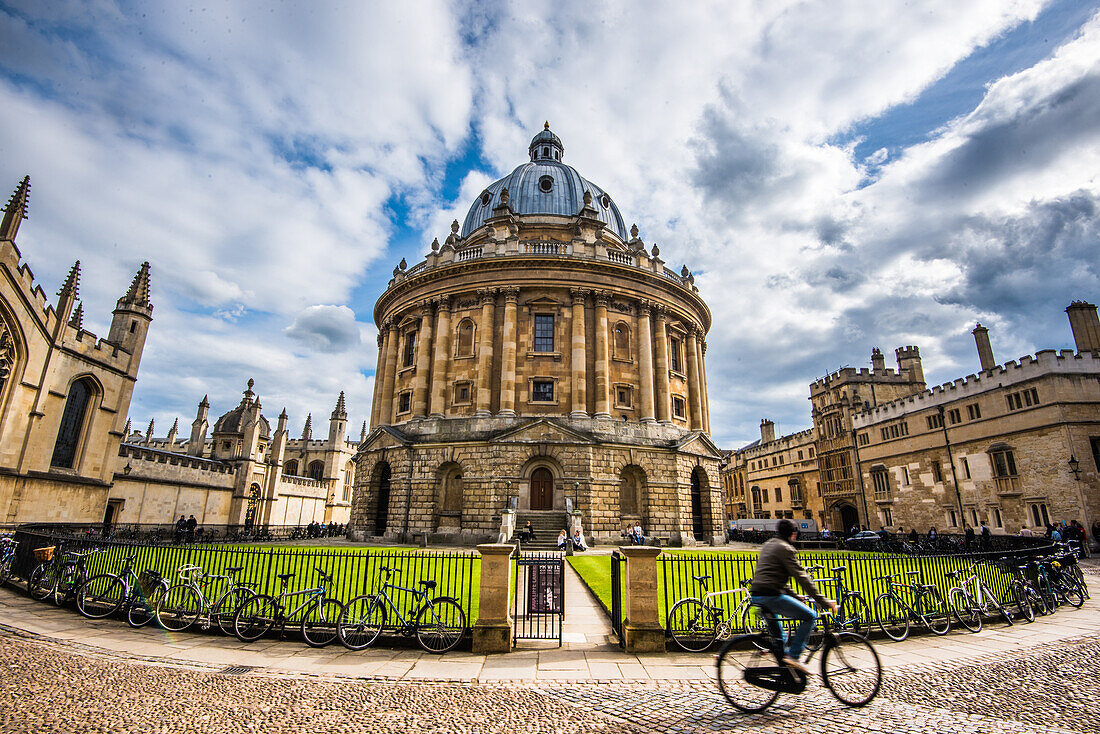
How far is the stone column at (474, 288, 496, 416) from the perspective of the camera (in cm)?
3036

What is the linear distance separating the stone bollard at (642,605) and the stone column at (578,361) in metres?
21.3

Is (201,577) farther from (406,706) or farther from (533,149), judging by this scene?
(533,149)

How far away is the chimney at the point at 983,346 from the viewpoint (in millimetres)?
34219

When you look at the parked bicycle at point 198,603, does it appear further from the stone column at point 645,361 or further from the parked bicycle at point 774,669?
the stone column at point 645,361

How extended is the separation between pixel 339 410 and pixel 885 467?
56455mm

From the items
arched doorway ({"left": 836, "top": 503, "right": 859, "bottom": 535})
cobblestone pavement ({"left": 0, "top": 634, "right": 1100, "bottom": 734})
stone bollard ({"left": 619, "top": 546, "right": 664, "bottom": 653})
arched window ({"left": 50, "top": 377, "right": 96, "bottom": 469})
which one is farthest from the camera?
arched doorway ({"left": 836, "top": 503, "right": 859, "bottom": 535})

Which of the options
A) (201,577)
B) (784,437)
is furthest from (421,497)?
(784,437)

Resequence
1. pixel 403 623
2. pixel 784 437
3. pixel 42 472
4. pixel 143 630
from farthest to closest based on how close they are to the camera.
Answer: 1. pixel 784 437
2. pixel 42 472
3. pixel 143 630
4. pixel 403 623

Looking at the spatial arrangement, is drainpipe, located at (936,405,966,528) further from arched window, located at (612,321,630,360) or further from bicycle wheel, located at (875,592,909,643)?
bicycle wheel, located at (875,592,909,643)

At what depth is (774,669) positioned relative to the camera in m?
5.78

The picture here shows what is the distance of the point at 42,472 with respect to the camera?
78.0ft

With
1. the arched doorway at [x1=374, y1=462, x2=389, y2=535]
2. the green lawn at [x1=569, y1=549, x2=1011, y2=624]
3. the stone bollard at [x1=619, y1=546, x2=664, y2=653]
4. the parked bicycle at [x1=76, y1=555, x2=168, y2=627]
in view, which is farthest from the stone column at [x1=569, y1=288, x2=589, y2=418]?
the parked bicycle at [x1=76, y1=555, x2=168, y2=627]

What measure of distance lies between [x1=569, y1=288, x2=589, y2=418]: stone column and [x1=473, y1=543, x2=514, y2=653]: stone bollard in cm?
2142

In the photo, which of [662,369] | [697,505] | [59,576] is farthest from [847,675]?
[697,505]
